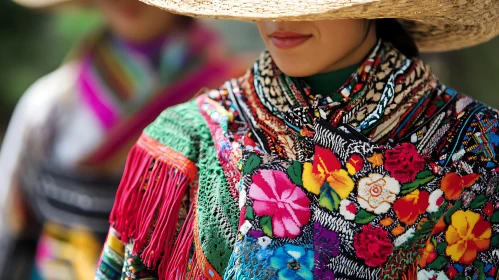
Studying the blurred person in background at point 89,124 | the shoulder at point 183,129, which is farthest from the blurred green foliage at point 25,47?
the shoulder at point 183,129

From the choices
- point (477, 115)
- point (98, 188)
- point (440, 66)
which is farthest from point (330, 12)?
point (440, 66)

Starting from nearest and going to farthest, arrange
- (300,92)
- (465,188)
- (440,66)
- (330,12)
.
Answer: (330,12) < (465,188) < (300,92) < (440,66)

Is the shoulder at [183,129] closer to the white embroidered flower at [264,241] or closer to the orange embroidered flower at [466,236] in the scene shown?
the white embroidered flower at [264,241]

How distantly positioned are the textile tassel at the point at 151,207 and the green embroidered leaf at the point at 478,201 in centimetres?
56

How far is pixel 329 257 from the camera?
58.8 inches

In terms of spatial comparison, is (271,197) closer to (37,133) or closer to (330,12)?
(330,12)

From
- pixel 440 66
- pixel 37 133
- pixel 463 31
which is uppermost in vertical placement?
pixel 463 31

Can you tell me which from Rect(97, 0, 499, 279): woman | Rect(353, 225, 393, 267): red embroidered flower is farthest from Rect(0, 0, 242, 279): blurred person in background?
Rect(353, 225, 393, 267): red embroidered flower

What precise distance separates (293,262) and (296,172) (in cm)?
17

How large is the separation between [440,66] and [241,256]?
3.43 metres

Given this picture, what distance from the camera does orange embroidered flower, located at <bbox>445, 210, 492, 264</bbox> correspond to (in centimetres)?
155

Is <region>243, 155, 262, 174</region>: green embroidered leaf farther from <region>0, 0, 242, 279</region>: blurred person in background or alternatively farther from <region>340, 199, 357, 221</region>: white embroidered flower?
<region>0, 0, 242, 279</region>: blurred person in background

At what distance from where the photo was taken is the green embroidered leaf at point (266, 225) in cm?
151

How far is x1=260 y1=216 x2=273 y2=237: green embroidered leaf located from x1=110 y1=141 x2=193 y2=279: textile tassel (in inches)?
8.3
